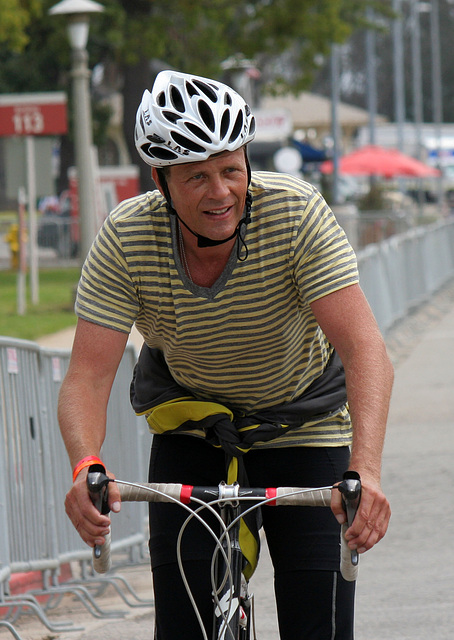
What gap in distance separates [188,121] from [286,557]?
3.89ft

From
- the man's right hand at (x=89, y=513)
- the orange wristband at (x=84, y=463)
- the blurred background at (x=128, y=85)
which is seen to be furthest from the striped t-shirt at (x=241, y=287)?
the blurred background at (x=128, y=85)

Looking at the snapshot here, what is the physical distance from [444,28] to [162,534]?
88001mm

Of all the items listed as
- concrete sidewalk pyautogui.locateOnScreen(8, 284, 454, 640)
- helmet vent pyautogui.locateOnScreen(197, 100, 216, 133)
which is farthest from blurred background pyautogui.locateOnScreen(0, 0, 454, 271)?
helmet vent pyautogui.locateOnScreen(197, 100, 216, 133)

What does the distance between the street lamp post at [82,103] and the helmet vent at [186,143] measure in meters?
10.3

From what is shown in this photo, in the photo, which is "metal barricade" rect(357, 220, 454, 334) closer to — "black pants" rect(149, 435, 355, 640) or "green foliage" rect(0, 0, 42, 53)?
"green foliage" rect(0, 0, 42, 53)

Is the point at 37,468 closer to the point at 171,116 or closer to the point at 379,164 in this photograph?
the point at 171,116

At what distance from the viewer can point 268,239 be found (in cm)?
317

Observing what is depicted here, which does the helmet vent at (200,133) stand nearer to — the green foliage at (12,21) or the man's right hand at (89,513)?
the man's right hand at (89,513)

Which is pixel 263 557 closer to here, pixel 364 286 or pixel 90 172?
pixel 364 286

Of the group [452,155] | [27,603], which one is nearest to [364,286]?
[27,603]

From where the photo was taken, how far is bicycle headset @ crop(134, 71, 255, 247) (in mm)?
3027

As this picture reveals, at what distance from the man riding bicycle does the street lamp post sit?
998cm

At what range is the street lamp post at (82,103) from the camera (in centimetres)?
1359

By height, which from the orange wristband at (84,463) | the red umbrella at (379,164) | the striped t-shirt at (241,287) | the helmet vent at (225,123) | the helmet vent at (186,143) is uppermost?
the helmet vent at (225,123)
